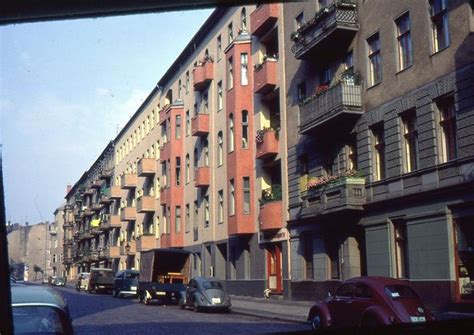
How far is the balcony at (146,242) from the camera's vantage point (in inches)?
1357

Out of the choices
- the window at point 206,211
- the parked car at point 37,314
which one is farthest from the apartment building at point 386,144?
the window at point 206,211

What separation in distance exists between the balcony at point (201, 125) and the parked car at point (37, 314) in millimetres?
27181

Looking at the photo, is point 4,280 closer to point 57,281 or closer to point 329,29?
point 57,281

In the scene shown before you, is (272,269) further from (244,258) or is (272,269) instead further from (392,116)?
(392,116)

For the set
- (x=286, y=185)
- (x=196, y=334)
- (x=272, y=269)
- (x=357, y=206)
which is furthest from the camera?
Answer: (x=272, y=269)

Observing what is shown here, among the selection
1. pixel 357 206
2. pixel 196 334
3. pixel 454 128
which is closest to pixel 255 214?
pixel 357 206

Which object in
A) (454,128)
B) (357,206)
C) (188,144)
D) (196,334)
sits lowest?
(196,334)

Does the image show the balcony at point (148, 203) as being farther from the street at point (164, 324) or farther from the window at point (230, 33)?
the street at point (164, 324)

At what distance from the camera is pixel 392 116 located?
1496cm

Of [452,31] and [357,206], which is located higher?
[452,31]

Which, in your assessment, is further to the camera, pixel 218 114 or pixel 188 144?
pixel 188 144

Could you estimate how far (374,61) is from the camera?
51.9ft

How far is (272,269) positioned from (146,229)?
50.7 feet

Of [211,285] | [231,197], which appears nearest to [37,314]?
[211,285]
